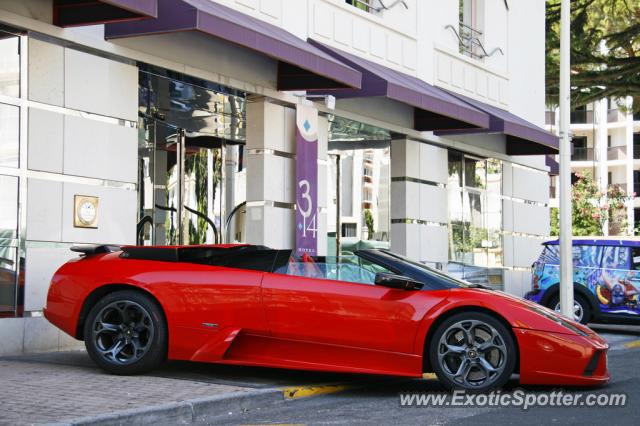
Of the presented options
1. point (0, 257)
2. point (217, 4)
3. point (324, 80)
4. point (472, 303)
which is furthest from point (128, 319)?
point (324, 80)

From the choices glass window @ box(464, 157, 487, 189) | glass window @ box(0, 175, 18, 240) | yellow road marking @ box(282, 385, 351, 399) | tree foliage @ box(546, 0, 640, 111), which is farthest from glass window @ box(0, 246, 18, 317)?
tree foliage @ box(546, 0, 640, 111)

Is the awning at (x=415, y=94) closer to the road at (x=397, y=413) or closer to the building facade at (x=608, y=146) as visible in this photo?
the road at (x=397, y=413)

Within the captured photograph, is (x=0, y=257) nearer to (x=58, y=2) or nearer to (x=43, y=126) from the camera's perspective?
(x=43, y=126)

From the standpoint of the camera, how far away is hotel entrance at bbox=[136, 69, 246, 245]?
13.8 m

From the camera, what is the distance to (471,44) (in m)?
19.2

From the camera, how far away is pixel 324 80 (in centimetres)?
1286

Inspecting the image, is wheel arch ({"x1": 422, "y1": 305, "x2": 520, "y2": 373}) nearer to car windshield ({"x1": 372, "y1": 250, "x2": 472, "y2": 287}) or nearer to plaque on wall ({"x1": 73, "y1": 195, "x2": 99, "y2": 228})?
car windshield ({"x1": 372, "y1": 250, "x2": 472, "y2": 287})

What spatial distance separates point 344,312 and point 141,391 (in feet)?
5.39

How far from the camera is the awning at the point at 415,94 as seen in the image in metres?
13.4

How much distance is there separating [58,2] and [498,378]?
219 inches

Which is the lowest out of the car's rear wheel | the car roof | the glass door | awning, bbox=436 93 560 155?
the car's rear wheel

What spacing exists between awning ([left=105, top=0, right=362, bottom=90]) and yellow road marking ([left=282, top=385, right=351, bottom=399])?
3.85 meters

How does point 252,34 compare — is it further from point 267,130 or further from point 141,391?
point 141,391

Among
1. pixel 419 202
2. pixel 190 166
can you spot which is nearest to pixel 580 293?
pixel 419 202
